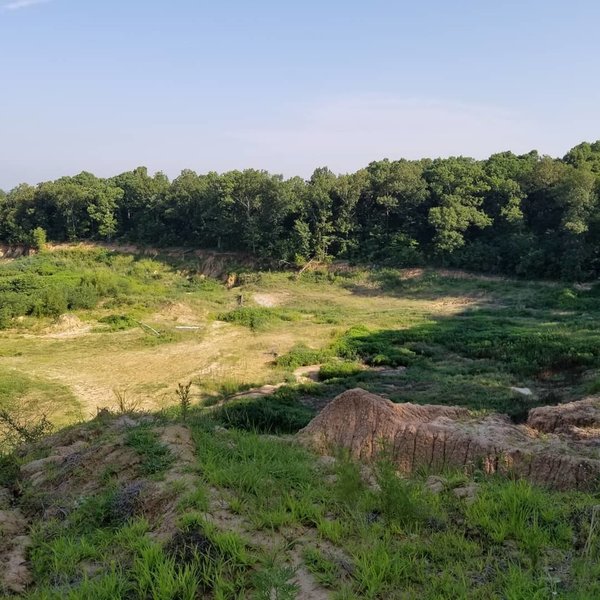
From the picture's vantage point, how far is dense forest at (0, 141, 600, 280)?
35.0 m

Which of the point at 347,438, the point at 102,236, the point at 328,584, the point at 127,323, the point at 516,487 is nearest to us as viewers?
the point at 328,584

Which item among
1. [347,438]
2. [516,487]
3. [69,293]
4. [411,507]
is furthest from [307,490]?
[69,293]

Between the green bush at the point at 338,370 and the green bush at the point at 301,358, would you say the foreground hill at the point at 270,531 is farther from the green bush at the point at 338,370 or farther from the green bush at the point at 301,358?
the green bush at the point at 301,358

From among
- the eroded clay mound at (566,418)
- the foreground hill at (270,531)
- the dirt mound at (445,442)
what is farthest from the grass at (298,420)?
the eroded clay mound at (566,418)

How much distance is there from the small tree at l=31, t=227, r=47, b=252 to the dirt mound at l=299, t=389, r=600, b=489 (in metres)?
51.1

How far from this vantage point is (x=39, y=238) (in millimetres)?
53281

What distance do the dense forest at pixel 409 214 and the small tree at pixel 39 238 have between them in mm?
6482

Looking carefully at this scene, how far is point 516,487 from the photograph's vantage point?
5.39 meters

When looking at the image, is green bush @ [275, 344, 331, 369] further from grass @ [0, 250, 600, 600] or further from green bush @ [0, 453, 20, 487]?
green bush @ [0, 453, 20, 487]

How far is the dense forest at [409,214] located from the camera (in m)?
35.0

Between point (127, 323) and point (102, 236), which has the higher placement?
point (102, 236)

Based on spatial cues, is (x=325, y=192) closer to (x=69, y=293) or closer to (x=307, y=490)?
(x=69, y=293)

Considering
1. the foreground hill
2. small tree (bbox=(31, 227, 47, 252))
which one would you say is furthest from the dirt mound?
small tree (bbox=(31, 227, 47, 252))

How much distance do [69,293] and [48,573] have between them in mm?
28002
